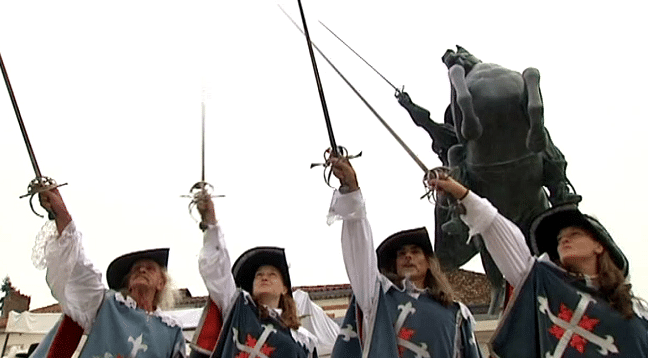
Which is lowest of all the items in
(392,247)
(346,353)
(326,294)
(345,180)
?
(326,294)

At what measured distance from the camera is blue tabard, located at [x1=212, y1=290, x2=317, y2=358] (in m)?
3.71

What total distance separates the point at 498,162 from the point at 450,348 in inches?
176

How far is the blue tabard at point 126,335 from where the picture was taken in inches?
139

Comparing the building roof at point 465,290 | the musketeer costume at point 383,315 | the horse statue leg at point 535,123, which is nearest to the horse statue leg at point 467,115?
the horse statue leg at point 535,123

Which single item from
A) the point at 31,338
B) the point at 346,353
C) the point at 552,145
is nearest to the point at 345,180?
the point at 346,353

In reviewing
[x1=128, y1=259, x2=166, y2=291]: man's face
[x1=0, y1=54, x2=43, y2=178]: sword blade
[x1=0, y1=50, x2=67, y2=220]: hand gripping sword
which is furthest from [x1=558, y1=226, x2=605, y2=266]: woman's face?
[x1=0, y1=54, x2=43, y2=178]: sword blade

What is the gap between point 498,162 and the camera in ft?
24.8

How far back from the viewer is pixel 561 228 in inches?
139

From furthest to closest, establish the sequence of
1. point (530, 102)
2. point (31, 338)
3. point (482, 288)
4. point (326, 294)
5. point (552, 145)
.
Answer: point (326, 294)
point (31, 338)
point (482, 288)
point (552, 145)
point (530, 102)

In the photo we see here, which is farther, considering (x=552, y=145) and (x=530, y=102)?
(x=552, y=145)

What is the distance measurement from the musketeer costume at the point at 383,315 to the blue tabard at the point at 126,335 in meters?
0.95

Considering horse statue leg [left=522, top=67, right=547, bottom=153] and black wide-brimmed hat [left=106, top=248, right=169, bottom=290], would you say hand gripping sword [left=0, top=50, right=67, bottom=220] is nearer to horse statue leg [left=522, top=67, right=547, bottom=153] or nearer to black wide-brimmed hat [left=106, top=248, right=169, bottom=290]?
black wide-brimmed hat [left=106, top=248, right=169, bottom=290]

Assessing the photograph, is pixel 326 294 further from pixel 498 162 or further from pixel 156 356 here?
pixel 156 356

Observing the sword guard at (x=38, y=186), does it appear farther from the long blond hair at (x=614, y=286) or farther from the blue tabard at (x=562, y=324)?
the long blond hair at (x=614, y=286)
